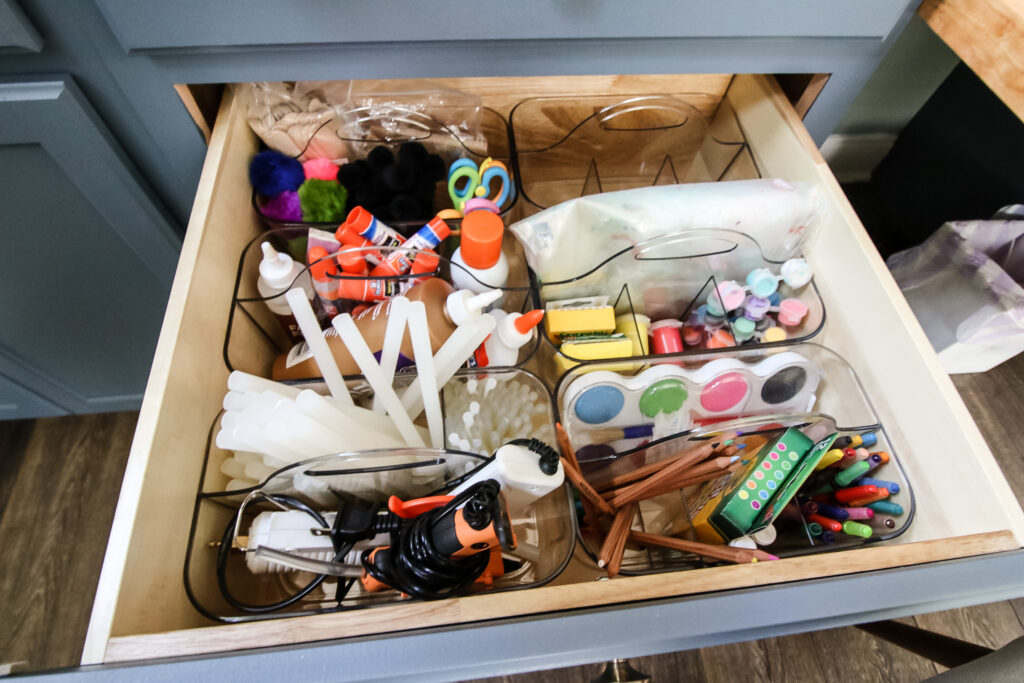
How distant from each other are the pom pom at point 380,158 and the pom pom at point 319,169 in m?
A: 0.06

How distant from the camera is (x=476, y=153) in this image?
0.78 meters

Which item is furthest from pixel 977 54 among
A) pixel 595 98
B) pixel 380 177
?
pixel 380 177

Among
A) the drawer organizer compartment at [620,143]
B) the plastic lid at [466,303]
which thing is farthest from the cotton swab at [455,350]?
the drawer organizer compartment at [620,143]

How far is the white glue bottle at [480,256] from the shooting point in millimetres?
602

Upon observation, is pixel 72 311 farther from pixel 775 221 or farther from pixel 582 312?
pixel 775 221

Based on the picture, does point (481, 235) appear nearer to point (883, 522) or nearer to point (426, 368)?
point (426, 368)

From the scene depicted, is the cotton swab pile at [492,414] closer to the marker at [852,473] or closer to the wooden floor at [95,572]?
the marker at [852,473]

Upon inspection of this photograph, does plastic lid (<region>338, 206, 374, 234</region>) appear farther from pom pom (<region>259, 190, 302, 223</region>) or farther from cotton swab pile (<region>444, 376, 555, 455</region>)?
cotton swab pile (<region>444, 376, 555, 455</region>)

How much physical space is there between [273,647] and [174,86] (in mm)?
554

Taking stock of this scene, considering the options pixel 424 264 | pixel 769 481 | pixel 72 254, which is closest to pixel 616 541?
pixel 769 481

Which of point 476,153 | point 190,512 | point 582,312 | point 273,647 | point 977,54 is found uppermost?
point 476,153

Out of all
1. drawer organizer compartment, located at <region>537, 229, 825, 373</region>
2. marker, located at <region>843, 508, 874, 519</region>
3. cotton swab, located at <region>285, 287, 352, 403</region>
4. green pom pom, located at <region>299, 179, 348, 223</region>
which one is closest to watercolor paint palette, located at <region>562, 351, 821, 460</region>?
drawer organizer compartment, located at <region>537, 229, 825, 373</region>

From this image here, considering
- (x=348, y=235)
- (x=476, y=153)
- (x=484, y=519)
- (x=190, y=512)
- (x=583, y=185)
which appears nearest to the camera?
(x=484, y=519)

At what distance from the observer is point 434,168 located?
72cm
